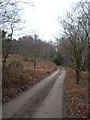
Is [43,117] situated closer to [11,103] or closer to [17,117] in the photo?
[17,117]

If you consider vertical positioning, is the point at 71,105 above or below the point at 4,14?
→ below

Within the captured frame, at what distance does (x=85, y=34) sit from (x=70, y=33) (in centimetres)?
265

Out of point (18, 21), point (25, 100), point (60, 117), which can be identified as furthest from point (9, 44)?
point (60, 117)

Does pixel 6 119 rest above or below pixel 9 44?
below

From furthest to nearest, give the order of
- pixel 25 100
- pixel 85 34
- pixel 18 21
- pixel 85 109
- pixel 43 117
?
1. pixel 85 34
2. pixel 18 21
3. pixel 25 100
4. pixel 85 109
5. pixel 43 117

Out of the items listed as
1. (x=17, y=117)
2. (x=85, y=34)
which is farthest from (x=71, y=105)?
(x=85, y=34)

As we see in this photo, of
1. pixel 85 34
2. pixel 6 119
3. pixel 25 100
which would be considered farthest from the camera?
pixel 85 34

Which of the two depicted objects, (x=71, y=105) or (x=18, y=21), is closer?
(x=71, y=105)

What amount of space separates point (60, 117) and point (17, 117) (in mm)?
2320

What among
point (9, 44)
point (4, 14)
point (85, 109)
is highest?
point (4, 14)

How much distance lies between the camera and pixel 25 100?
18.7 m

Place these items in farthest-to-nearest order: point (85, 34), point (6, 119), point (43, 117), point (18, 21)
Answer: point (85, 34)
point (18, 21)
point (43, 117)
point (6, 119)

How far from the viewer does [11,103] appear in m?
17.2

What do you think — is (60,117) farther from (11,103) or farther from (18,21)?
(18,21)
